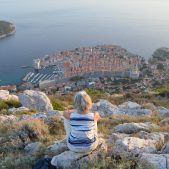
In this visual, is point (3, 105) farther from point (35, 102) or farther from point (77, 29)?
point (77, 29)

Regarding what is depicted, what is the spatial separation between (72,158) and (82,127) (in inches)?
15.9

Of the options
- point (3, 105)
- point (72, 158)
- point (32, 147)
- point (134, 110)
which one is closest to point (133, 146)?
point (72, 158)

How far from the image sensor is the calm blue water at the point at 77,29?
73.1 m

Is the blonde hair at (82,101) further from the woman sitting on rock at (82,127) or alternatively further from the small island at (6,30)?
the small island at (6,30)

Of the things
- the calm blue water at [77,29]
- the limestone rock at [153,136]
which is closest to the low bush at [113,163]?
the limestone rock at [153,136]

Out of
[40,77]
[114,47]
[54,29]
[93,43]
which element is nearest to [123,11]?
[54,29]

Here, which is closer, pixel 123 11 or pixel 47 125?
pixel 47 125

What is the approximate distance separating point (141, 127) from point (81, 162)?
2.46 metres

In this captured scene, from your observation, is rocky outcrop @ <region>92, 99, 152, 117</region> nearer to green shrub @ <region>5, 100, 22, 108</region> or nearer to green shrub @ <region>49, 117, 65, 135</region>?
green shrub @ <region>5, 100, 22, 108</region>

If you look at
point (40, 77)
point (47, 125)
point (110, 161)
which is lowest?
point (40, 77)

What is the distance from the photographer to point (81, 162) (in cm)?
456

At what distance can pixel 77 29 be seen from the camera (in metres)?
93.0

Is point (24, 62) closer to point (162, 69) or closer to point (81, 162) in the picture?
point (162, 69)

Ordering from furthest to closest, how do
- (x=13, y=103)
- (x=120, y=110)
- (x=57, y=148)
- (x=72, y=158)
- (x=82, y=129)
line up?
(x=13, y=103), (x=120, y=110), (x=57, y=148), (x=82, y=129), (x=72, y=158)
